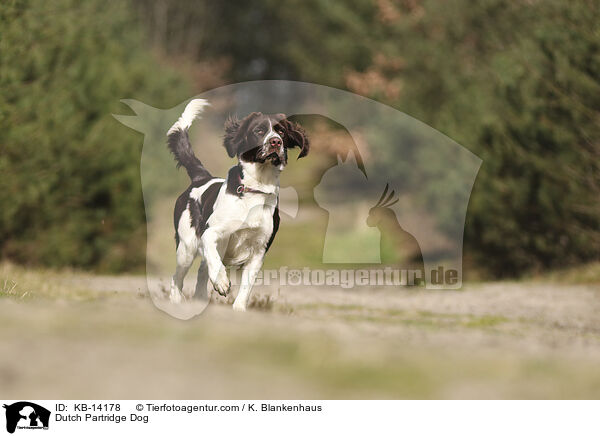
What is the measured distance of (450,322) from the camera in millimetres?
8555

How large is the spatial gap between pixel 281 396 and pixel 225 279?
2.64 metres

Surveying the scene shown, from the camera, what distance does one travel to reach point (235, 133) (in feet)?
20.1

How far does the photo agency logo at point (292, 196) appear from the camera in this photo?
229 inches

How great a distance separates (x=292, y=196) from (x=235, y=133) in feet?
5.99

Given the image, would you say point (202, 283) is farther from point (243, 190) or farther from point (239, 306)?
point (243, 190)

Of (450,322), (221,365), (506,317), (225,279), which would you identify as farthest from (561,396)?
(506,317)

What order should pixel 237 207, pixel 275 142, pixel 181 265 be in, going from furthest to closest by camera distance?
pixel 181 265
pixel 275 142
pixel 237 207

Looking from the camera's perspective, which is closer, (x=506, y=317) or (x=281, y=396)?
(x=281, y=396)

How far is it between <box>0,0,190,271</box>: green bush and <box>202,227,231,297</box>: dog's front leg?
18.5 feet

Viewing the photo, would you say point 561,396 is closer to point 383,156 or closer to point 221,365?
point 221,365

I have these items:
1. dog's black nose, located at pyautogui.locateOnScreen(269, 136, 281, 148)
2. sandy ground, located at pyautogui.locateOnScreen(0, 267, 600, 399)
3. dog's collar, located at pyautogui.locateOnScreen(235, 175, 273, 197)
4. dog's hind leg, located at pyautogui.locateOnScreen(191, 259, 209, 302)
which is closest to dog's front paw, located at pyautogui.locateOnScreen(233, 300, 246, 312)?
dog's hind leg, located at pyautogui.locateOnScreen(191, 259, 209, 302)

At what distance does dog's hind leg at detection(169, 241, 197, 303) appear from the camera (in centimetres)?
624
